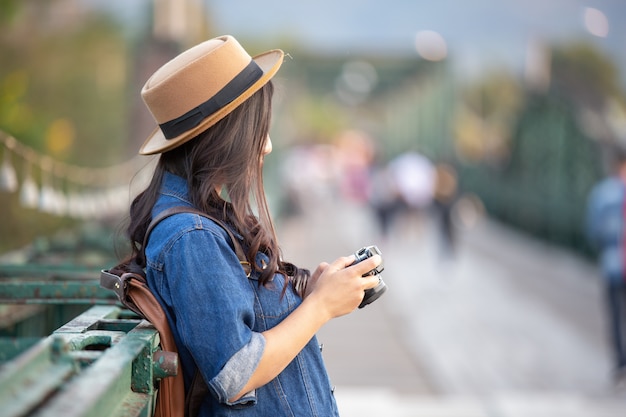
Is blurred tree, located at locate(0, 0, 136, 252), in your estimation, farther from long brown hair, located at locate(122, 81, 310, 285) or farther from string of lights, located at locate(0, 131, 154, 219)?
long brown hair, located at locate(122, 81, 310, 285)

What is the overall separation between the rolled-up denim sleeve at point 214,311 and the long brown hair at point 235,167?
0.46 ft

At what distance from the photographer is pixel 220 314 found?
1896 millimetres

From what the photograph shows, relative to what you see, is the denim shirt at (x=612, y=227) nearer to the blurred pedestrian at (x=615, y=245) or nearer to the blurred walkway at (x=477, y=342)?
the blurred pedestrian at (x=615, y=245)

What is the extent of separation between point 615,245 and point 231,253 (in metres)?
5.51

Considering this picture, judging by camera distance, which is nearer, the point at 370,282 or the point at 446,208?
the point at 370,282

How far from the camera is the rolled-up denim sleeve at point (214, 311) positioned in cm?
190

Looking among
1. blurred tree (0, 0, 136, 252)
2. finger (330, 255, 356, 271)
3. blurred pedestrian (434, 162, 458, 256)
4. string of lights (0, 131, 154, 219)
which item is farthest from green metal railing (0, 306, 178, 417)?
blurred pedestrian (434, 162, 458, 256)

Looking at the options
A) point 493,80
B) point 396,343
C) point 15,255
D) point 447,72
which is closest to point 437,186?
point 396,343

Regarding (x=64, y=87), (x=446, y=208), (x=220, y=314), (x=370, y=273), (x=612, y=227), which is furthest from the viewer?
(x=446, y=208)

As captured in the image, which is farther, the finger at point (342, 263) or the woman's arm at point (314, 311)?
the finger at point (342, 263)

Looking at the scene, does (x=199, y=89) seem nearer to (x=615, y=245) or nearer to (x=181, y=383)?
(x=181, y=383)

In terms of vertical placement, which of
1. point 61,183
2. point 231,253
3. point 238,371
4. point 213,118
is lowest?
point 61,183

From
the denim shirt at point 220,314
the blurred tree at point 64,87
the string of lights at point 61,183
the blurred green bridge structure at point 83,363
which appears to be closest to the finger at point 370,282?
the denim shirt at point 220,314

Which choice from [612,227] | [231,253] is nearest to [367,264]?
[231,253]
